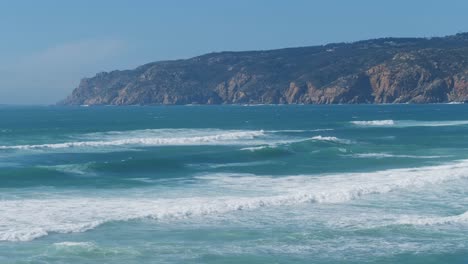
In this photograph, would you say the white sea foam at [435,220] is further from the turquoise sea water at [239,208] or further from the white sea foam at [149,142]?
the white sea foam at [149,142]

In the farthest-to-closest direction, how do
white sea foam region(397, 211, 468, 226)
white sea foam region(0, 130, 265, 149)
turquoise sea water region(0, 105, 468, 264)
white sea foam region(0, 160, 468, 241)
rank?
white sea foam region(0, 130, 265, 149), white sea foam region(0, 160, 468, 241), white sea foam region(397, 211, 468, 226), turquoise sea water region(0, 105, 468, 264)

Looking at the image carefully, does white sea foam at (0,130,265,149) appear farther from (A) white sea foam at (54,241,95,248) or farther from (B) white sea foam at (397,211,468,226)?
(B) white sea foam at (397,211,468,226)

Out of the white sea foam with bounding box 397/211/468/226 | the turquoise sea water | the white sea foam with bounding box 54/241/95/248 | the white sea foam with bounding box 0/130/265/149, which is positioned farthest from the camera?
the white sea foam with bounding box 0/130/265/149

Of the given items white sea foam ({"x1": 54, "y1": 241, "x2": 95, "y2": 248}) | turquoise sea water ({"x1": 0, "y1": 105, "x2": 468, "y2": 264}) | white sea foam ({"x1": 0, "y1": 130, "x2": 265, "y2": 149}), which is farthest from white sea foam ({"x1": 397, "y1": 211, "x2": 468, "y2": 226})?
white sea foam ({"x1": 0, "y1": 130, "x2": 265, "y2": 149})

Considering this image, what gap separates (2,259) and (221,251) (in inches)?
182

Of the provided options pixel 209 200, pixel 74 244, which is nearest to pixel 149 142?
pixel 209 200

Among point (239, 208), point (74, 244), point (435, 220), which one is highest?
point (74, 244)

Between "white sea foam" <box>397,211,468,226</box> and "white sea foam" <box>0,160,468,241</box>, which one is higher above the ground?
"white sea foam" <box>0,160,468,241</box>

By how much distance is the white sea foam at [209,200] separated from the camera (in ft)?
64.0

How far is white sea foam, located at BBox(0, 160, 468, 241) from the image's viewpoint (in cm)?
1950

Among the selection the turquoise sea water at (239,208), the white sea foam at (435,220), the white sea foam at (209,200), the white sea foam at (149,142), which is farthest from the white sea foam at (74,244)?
the white sea foam at (149,142)

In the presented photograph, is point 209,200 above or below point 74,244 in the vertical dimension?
below

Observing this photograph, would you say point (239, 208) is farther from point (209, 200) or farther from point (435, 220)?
point (435, 220)

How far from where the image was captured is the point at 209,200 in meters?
23.3
